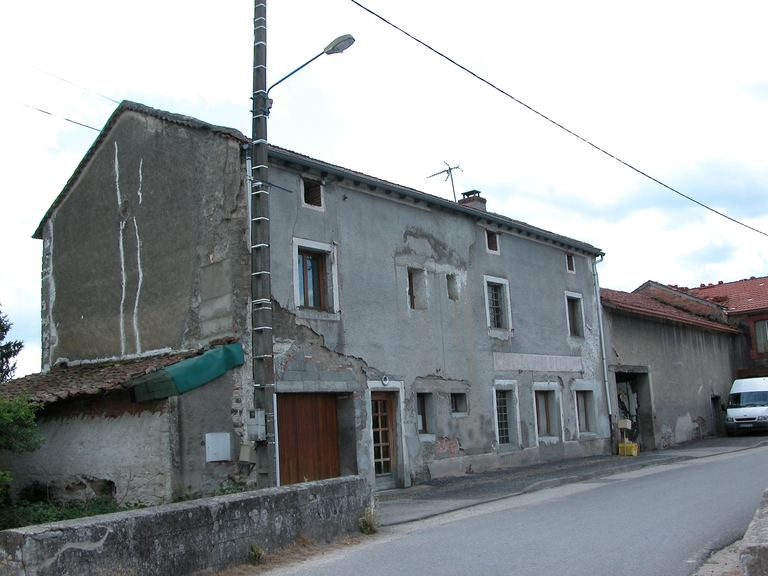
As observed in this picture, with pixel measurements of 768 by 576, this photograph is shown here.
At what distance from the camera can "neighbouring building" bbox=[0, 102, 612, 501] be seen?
38.2 feet

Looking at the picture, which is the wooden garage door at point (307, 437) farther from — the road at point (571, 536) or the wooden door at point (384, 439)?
the road at point (571, 536)

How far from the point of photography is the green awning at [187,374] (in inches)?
436

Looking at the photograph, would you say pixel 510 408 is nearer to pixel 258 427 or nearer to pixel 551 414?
pixel 551 414

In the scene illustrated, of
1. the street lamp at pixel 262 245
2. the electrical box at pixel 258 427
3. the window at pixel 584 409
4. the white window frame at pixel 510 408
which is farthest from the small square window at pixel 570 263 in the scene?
the electrical box at pixel 258 427

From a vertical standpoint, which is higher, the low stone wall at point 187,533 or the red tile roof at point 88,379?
the red tile roof at point 88,379

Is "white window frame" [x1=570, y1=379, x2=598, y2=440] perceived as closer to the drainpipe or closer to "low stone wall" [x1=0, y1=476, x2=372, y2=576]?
the drainpipe

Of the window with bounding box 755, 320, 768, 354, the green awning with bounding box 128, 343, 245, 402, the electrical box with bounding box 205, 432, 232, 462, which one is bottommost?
the electrical box with bounding box 205, 432, 232, 462

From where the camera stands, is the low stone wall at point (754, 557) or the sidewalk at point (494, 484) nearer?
the low stone wall at point (754, 557)

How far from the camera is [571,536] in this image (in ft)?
27.2

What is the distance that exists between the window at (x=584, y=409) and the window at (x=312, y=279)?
9957 mm

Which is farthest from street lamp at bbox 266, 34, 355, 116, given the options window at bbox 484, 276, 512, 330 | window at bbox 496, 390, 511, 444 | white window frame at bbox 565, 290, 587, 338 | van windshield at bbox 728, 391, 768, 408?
van windshield at bbox 728, 391, 768, 408

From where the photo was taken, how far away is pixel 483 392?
17062 mm

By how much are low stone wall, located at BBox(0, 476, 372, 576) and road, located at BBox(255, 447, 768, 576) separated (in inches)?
16.7

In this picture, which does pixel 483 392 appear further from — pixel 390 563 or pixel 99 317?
pixel 390 563
